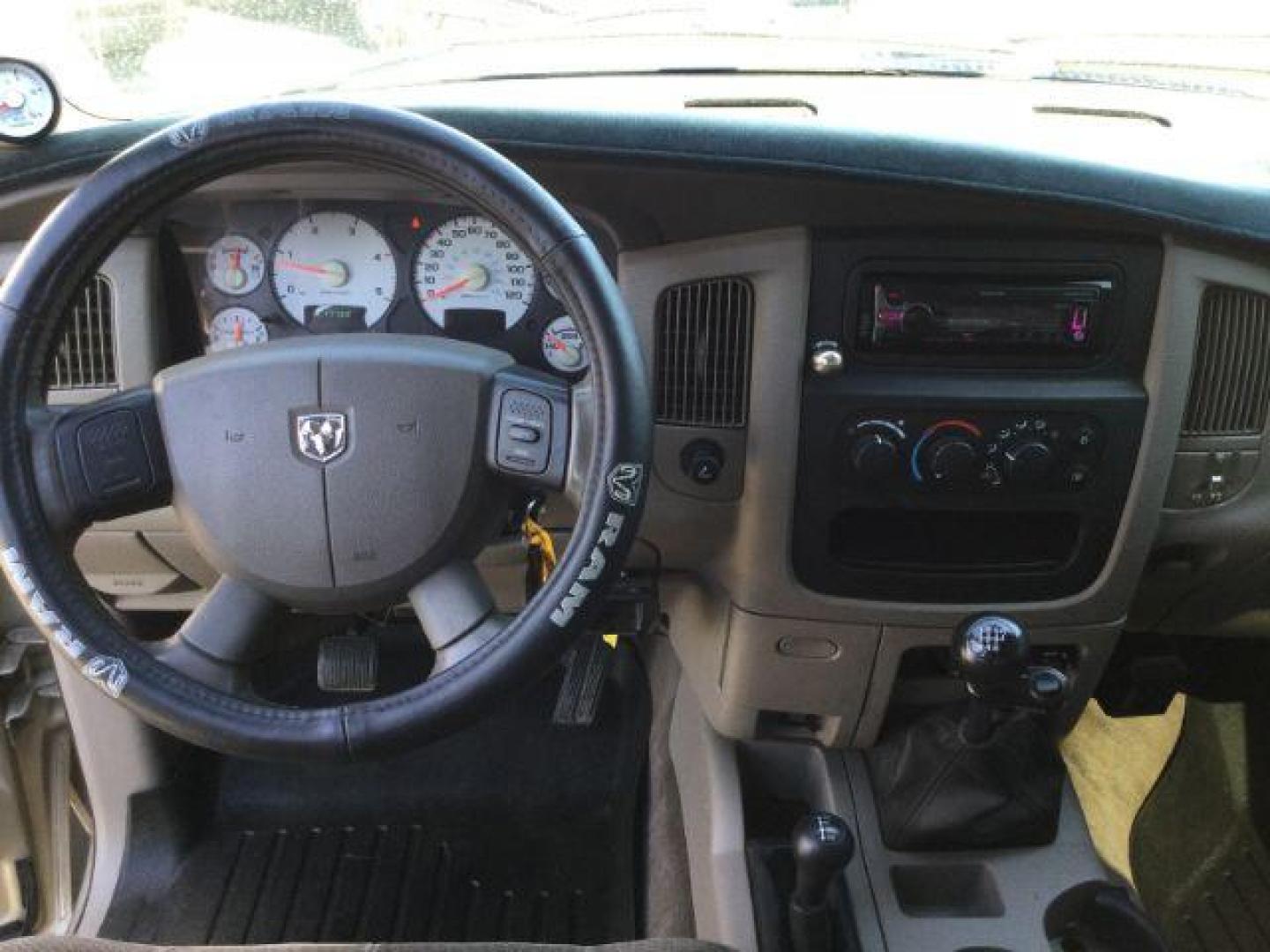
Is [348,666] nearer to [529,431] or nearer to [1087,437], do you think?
[529,431]

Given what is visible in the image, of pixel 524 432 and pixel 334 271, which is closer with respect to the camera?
pixel 524 432

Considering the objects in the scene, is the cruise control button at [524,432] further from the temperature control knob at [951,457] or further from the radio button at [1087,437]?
the radio button at [1087,437]

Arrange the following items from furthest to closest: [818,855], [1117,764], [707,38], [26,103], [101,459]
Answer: [1117,764] < [707,38] < [818,855] < [26,103] < [101,459]

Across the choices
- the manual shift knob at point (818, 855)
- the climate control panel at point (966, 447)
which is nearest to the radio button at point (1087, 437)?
the climate control panel at point (966, 447)

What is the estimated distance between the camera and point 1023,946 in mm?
1590

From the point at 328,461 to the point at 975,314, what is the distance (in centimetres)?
82

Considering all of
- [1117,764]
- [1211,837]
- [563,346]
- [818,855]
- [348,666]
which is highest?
[563,346]

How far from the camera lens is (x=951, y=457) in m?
1.46

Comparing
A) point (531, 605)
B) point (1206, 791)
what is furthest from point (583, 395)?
point (1206, 791)

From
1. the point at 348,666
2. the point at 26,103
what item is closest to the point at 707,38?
the point at 26,103

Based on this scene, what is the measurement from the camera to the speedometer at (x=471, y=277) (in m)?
1.44

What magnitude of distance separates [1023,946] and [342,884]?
45.1 inches

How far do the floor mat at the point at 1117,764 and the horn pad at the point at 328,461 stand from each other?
1.22 meters

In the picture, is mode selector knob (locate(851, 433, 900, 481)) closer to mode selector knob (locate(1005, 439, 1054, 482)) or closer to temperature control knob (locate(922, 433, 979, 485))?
temperature control knob (locate(922, 433, 979, 485))
